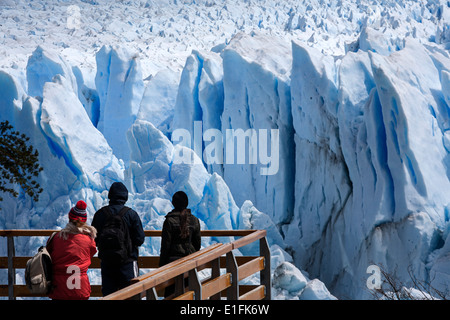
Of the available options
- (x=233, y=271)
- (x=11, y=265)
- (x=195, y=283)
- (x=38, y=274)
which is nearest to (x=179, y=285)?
(x=195, y=283)

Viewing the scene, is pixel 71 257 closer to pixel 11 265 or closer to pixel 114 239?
pixel 114 239

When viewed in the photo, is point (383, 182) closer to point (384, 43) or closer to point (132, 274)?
point (384, 43)

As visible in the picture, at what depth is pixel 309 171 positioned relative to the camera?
12.2 metres

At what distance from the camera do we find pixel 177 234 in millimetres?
4410

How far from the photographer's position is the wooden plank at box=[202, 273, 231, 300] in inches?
146

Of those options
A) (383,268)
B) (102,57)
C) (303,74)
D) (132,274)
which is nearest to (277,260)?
(383,268)

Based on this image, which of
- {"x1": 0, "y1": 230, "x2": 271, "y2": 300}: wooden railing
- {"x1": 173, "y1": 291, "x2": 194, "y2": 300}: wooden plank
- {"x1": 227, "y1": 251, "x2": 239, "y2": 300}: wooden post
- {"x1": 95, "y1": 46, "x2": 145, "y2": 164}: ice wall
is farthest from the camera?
{"x1": 95, "y1": 46, "x2": 145, "y2": 164}: ice wall

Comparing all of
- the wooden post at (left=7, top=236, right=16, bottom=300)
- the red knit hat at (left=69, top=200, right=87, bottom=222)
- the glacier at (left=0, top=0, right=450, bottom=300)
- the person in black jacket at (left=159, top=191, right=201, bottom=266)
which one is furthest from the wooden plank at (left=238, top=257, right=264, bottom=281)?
the glacier at (left=0, top=0, right=450, bottom=300)

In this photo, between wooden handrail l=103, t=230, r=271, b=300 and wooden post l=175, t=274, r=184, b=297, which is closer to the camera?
wooden handrail l=103, t=230, r=271, b=300

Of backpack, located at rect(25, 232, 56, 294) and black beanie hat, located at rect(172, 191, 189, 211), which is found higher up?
black beanie hat, located at rect(172, 191, 189, 211)

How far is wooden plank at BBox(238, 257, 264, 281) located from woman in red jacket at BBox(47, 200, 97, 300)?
95 centimetres

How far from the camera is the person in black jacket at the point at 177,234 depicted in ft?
14.4

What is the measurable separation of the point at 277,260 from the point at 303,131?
2.76 meters

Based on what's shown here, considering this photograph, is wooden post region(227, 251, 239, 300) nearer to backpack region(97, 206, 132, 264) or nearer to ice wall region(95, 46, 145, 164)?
backpack region(97, 206, 132, 264)
